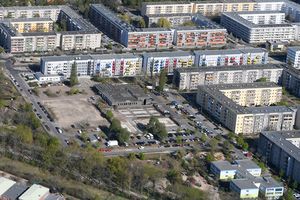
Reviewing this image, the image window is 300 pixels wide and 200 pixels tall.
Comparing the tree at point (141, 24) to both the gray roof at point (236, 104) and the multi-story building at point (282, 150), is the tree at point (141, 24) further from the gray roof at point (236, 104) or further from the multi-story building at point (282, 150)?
the multi-story building at point (282, 150)

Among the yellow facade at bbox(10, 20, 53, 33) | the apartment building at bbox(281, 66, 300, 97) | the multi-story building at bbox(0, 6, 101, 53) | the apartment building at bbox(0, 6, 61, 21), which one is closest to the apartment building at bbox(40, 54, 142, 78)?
the multi-story building at bbox(0, 6, 101, 53)

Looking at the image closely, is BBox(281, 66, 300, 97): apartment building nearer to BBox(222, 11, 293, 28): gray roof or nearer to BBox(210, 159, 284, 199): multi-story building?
BBox(222, 11, 293, 28): gray roof

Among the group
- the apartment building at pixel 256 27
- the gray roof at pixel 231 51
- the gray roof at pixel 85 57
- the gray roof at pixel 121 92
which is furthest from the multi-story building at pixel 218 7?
the gray roof at pixel 121 92

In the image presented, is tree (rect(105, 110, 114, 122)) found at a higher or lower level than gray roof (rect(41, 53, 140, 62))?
lower

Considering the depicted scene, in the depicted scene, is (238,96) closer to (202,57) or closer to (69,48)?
(202,57)

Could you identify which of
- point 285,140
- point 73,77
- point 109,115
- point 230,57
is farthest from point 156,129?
point 230,57
